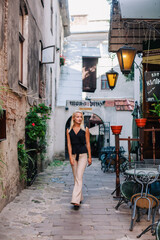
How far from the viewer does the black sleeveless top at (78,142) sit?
19.5ft

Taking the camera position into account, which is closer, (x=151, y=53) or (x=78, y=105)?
(x=151, y=53)

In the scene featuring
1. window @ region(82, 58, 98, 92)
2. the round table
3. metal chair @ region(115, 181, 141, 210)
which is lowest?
metal chair @ region(115, 181, 141, 210)

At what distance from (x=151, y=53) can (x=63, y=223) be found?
526 centimetres

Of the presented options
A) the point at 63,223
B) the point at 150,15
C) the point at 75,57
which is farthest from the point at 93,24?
the point at 63,223

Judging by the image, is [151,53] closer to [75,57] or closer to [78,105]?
[78,105]

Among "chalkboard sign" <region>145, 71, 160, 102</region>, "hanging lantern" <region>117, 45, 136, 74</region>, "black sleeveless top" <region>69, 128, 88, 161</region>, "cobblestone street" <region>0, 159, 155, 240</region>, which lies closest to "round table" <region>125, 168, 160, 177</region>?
"cobblestone street" <region>0, 159, 155, 240</region>

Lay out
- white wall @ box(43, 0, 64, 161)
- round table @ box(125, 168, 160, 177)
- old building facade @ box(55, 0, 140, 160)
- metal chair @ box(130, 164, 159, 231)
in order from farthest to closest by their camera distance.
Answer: old building facade @ box(55, 0, 140, 160)
white wall @ box(43, 0, 64, 161)
round table @ box(125, 168, 160, 177)
metal chair @ box(130, 164, 159, 231)

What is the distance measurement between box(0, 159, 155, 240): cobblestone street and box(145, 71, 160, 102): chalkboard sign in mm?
2570

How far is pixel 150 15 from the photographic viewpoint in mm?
7059

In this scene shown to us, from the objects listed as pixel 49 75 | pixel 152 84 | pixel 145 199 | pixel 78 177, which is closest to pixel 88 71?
pixel 49 75

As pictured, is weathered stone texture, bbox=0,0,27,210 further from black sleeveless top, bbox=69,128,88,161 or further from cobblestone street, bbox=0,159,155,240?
black sleeveless top, bbox=69,128,88,161

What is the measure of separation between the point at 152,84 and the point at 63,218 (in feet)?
13.1

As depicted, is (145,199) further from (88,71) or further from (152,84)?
(88,71)

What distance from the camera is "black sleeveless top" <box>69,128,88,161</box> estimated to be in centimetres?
595
